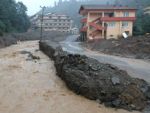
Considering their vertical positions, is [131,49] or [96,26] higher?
[96,26]

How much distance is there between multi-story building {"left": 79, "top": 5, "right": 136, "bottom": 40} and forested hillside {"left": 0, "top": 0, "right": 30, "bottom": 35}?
1850 cm

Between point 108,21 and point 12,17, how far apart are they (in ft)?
101

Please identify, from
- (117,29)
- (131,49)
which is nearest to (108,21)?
(117,29)

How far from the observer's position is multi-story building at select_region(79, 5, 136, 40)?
2092 inches

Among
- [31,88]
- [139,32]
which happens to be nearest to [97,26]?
[139,32]

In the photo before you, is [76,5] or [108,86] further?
[76,5]

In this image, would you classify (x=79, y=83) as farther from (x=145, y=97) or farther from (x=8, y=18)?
(x=8, y=18)

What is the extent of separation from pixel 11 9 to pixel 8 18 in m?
4.96

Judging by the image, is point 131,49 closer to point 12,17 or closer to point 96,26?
point 96,26

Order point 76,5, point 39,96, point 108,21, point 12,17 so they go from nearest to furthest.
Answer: point 39,96 < point 108,21 < point 12,17 < point 76,5

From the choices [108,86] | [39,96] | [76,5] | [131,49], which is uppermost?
[76,5]

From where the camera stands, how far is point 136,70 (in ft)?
79.9

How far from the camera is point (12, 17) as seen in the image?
244ft

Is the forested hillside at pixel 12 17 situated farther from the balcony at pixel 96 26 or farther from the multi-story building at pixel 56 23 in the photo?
the balcony at pixel 96 26
